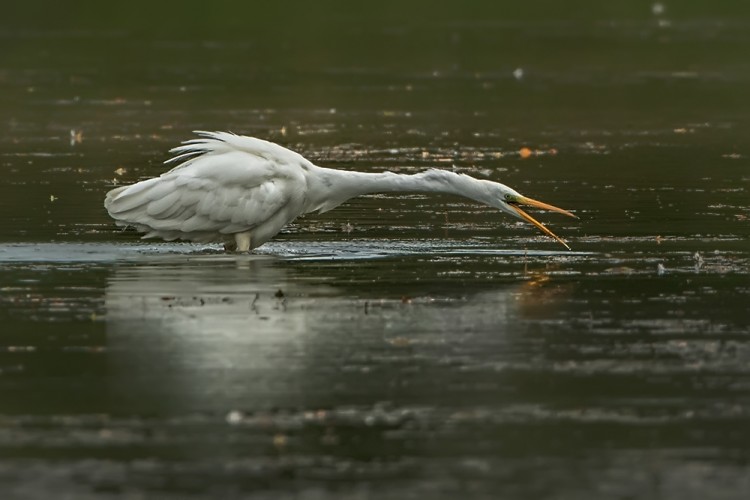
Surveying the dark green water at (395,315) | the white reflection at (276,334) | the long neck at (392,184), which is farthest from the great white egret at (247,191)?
the white reflection at (276,334)

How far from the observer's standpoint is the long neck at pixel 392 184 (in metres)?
15.8

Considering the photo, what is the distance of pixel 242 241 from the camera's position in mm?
16109

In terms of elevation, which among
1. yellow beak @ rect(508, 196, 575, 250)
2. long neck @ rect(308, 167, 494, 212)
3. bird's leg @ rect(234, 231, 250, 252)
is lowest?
bird's leg @ rect(234, 231, 250, 252)

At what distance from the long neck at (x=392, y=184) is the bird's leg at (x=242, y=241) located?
62 centimetres

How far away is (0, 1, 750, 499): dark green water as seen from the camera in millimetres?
8977

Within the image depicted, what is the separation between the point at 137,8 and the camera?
4994cm

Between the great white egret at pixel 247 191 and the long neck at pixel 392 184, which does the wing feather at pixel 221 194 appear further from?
the long neck at pixel 392 184

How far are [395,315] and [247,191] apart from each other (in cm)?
342

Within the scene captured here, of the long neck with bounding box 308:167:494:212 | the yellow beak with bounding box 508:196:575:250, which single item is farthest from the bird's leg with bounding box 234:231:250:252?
the yellow beak with bounding box 508:196:575:250

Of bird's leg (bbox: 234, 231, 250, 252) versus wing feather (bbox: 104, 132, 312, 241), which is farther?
bird's leg (bbox: 234, 231, 250, 252)

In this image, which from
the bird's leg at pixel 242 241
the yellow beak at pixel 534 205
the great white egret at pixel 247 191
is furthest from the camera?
the bird's leg at pixel 242 241

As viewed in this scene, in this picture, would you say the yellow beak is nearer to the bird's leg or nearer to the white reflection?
the white reflection

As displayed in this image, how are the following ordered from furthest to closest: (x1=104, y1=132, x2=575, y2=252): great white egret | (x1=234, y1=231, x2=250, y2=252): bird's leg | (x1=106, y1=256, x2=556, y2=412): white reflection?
(x1=234, y1=231, x2=250, y2=252): bird's leg
(x1=104, y1=132, x2=575, y2=252): great white egret
(x1=106, y1=256, x2=556, y2=412): white reflection

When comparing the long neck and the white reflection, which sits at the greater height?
the long neck
